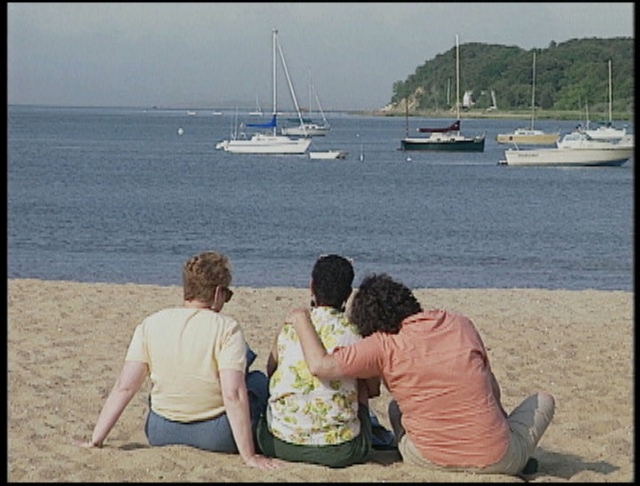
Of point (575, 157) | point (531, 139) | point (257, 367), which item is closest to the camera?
point (257, 367)

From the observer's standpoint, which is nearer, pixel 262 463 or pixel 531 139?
pixel 262 463

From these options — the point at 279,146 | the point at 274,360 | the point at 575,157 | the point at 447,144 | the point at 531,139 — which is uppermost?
the point at 531,139

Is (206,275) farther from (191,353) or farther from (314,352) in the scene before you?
(314,352)

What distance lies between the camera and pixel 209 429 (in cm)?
545

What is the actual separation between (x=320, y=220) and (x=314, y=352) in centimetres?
2786

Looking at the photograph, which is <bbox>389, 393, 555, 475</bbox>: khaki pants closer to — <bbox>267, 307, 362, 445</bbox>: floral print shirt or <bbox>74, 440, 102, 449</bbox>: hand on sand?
<bbox>267, 307, 362, 445</bbox>: floral print shirt

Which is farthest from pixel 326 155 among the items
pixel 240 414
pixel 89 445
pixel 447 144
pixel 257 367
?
pixel 240 414

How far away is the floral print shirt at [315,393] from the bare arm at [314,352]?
92 millimetres

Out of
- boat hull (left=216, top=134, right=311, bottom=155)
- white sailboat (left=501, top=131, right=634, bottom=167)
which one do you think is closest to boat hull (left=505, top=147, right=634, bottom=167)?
white sailboat (left=501, top=131, right=634, bottom=167)

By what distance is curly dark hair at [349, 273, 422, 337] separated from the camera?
16.9ft

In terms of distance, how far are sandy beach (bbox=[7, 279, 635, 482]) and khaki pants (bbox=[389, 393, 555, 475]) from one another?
0.05 m

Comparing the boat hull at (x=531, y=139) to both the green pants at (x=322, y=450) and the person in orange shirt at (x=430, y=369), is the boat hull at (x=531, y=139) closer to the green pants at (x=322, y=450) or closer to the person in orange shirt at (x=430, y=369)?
the green pants at (x=322, y=450)

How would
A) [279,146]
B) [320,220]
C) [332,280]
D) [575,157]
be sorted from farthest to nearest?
1. [279,146]
2. [575,157]
3. [320,220]
4. [332,280]

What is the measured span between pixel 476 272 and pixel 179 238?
27.8ft
